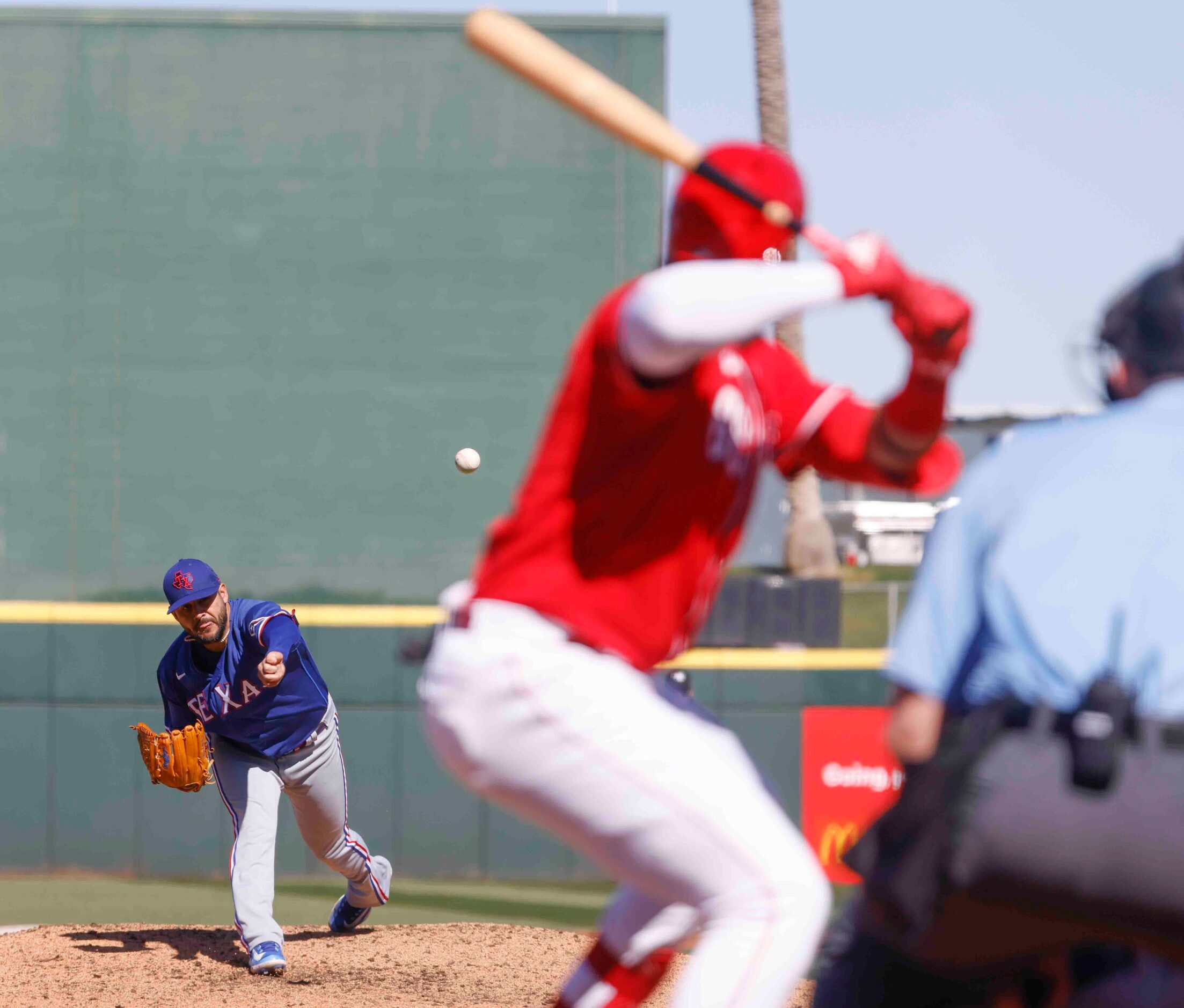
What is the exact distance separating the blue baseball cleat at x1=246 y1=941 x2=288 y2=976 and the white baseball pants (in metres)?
3.68

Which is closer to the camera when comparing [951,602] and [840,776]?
[951,602]

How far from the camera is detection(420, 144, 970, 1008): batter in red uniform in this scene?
2.07m

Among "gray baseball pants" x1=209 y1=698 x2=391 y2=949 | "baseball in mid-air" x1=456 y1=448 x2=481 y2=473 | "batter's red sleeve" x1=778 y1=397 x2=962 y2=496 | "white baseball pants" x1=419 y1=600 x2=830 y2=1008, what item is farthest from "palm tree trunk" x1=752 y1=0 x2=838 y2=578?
"white baseball pants" x1=419 y1=600 x2=830 y2=1008

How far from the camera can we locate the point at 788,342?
39.7 feet

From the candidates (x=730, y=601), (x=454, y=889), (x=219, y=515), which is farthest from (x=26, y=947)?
(x=219, y=515)

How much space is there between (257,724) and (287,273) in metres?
5.76

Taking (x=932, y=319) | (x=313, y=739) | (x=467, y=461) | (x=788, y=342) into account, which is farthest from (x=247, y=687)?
(x=788, y=342)

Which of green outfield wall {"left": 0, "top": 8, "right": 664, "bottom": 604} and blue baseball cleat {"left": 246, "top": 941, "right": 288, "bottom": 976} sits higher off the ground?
green outfield wall {"left": 0, "top": 8, "right": 664, "bottom": 604}

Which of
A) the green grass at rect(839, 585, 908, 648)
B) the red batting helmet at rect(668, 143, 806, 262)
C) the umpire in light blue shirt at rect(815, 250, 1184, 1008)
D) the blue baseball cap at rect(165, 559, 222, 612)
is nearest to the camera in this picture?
the umpire in light blue shirt at rect(815, 250, 1184, 1008)

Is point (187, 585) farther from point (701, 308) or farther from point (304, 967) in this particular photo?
point (701, 308)

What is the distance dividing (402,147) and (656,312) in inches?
365

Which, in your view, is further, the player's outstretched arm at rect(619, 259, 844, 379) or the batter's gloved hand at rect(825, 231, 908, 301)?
the batter's gloved hand at rect(825, 231, 908, 301)

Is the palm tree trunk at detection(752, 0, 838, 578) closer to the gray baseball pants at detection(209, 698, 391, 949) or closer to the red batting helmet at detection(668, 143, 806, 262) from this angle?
the gray baseball pants at detection(209, 698, 391, 949)

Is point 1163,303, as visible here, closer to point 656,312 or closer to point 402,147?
point 656,312
